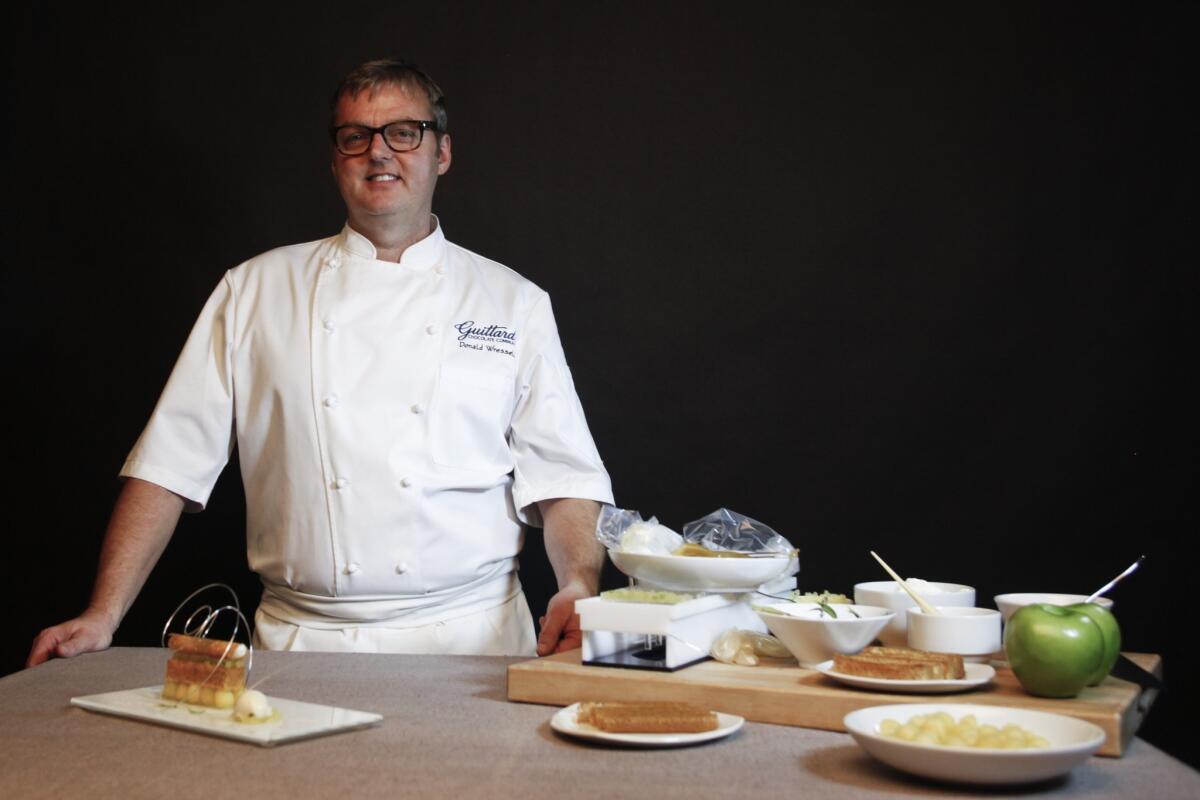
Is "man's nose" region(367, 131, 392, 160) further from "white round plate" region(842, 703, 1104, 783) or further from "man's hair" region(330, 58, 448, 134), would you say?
"white round plate" region(842, 703, 1104, 783)

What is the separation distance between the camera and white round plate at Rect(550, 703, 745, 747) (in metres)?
1.33

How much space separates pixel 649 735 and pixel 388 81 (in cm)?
162

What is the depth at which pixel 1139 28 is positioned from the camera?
8.92ft

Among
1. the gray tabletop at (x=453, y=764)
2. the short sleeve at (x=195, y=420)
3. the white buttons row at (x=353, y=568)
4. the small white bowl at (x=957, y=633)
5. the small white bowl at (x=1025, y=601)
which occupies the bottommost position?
the gray tabletop at (x=453, y=764)

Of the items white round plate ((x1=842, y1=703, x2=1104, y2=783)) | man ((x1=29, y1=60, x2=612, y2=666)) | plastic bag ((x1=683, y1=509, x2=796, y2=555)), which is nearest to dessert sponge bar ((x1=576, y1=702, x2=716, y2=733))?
white round plate ((x1=842, y1=703, x2=1104, y2=783))

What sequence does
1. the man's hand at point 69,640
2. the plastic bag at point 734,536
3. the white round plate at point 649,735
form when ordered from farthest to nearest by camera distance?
the man's hand at point 69,640
the plastic bag at point 734,536
the white round plate at point 649,735

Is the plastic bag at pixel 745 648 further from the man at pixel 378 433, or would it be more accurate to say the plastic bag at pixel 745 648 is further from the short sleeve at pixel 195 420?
the short sleeve at pixel 195 420

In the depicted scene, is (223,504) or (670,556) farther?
(223,504)

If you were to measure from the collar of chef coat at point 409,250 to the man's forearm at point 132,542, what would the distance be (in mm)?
607

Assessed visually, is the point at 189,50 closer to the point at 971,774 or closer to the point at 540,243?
the point at 540,243

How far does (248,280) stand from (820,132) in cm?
132

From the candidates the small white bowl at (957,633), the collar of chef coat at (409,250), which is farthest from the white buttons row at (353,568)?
the small white bowl at (957,633)

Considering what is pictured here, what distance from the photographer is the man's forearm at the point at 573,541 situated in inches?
95.7

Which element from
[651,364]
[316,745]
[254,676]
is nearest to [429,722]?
[316,745]
